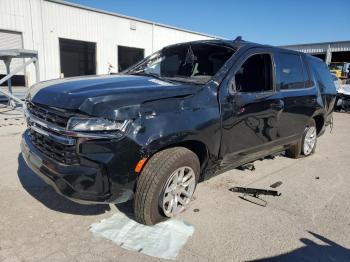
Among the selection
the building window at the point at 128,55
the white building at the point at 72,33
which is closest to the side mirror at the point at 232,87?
the white building at the point at 72,33

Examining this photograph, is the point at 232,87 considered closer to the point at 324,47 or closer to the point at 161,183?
the point at 161,183

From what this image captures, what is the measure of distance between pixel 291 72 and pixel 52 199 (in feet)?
12.7

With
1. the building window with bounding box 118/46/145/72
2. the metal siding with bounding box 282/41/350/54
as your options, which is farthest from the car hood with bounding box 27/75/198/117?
the metal siding with bounding box 282/41/350/54

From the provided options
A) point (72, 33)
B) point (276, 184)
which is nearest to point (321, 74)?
Answer: point (276, 184)

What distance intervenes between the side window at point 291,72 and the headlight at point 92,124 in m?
2.82

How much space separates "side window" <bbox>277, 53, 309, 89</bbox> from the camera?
4.76m

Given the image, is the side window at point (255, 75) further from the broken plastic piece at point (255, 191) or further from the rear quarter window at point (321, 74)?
the rear quarter window at point (321, 74)

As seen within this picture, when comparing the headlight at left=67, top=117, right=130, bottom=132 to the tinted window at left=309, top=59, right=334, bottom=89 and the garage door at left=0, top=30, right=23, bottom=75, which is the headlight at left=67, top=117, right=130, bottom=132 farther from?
the garage door at left=0, top=30, right=23, bottom=75

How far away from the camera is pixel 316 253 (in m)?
3.02

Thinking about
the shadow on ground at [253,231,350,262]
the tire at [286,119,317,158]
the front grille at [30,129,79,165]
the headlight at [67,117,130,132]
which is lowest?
Answer: the shadow on ground at [253,231,350,262]

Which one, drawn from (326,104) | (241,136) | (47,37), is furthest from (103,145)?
(47,37)

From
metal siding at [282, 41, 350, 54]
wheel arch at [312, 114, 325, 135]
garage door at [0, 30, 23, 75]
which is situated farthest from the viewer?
metal siding at [282, 41, 350, 54]

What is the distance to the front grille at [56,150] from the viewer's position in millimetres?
2823

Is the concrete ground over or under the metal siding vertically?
under
